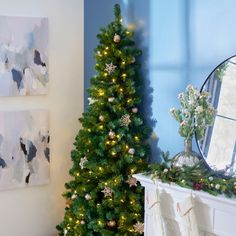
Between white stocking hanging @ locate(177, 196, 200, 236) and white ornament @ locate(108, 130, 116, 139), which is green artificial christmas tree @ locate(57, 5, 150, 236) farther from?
white stocking hanging @ locate(177, 196, 200, 236)

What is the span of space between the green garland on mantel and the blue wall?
0.30m

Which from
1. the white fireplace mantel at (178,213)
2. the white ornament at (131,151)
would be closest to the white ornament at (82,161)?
the white ornament at (131,151)

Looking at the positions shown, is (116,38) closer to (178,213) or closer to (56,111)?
(56,111)

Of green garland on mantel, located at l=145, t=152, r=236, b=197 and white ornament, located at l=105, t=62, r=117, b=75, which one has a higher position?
white ornament, located at l=105, t=62, r=117, b=75

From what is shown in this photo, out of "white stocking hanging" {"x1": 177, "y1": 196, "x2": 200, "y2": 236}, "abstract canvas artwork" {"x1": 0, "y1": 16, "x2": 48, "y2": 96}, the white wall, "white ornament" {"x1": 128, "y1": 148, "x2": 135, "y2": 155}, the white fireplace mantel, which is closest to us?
the white fireplace mantel

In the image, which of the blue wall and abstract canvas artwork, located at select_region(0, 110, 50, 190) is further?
abstract canvas artwork, located at select_region(0, 110, 50, 190)

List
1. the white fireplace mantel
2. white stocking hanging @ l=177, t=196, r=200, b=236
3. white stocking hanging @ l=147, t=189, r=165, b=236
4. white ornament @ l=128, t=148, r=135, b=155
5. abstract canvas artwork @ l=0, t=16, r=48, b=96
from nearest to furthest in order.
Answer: the white fireplace mantel, white stocking hanging @ l=177, t=196, r=200, b=236, white stocking hanging @ l=147, t=189, r=165, b=236, white ornament @ l=128, t=148, r=135, b=155, abstract canvas artwork @ l=0, t=16, r=48, b=96

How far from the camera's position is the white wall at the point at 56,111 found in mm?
4125

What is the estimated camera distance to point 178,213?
302 cm

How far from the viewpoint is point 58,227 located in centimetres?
423

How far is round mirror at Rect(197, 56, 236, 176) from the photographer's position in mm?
2828

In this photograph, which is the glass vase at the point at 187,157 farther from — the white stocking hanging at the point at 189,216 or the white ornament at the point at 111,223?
the white ornament at the point at 111,223

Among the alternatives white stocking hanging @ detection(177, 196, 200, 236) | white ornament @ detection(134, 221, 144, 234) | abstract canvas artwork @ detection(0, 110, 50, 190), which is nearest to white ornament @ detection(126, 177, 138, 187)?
white ornament @ detection(134, 221, 144, 234)

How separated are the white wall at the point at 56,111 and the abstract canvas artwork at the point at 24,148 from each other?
8cm
